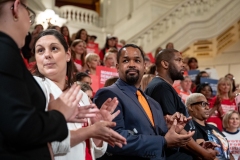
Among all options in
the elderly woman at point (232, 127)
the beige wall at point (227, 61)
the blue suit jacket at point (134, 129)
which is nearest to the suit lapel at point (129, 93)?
the blue suit jacket at point (134, 129)

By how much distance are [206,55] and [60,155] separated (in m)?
11.6

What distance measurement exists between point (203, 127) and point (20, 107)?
2.77 m

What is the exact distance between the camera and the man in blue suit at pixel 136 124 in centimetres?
264

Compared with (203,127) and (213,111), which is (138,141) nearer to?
(203,127)

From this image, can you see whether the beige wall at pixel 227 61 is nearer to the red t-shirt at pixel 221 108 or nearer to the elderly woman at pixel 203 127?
the red t-shirt at pixel 221 108

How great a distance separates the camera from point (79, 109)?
1715 mm

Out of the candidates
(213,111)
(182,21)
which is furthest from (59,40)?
(182,21)

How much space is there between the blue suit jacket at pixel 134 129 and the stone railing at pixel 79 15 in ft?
34.8

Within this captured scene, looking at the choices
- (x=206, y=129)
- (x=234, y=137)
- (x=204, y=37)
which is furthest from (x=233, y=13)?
(x=206, y=129)

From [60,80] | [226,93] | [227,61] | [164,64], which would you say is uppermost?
[227,61]

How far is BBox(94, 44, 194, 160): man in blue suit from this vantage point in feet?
8.68

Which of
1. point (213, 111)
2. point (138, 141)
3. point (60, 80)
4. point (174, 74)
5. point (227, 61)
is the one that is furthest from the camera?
point (227, 61)

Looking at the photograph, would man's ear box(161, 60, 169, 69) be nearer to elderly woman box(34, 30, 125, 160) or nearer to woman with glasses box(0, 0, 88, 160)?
elderly woman box(34, 30, 125, 160)

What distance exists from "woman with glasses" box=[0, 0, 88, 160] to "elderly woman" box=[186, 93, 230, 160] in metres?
2.40
